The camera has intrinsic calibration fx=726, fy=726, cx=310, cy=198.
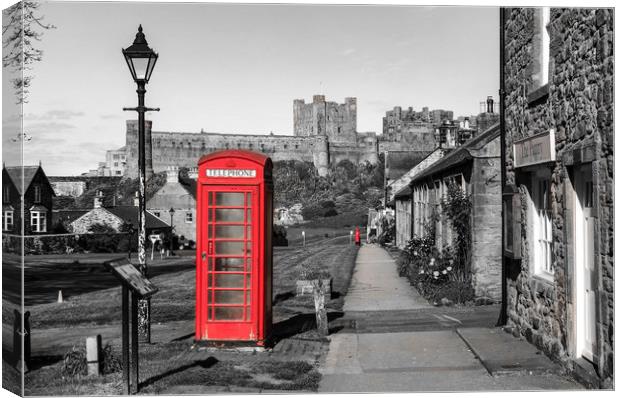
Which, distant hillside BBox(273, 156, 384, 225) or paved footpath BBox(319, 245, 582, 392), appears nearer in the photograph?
paved footpath BBox(319, 245, 582, 392)

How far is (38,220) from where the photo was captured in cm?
934

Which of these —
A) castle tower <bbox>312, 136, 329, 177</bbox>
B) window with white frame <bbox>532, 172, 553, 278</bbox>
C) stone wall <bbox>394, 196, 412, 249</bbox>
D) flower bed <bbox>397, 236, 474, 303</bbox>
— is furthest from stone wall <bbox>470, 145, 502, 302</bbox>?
castle tower <bbox>312, 136, 329, 177</bbox>

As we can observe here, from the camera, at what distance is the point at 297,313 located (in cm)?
1216

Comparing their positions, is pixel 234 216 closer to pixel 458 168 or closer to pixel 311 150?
pixel 458 168

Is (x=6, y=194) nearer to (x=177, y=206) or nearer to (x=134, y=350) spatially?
(x=134, y=350)

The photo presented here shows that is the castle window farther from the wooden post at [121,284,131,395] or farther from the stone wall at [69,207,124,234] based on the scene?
the stone wall at [69,207,124,234]

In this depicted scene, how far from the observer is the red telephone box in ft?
27.8

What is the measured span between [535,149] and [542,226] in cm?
96

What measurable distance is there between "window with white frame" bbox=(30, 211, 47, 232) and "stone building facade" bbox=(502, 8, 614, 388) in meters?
5.80

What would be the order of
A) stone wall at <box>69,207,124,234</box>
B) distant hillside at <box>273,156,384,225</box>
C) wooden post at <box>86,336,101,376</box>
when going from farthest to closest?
distant hillside at <box>273,156,384,225</box> → stone wall at <box>69,207,124,234</box> → wooden post at <box>86,336,101,376</box>

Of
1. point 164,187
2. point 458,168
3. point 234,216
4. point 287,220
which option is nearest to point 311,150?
point 287,220

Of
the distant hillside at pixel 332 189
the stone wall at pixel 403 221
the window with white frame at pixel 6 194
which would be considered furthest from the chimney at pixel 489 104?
the distant hillside at pixel 332 189

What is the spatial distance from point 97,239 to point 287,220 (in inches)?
1125

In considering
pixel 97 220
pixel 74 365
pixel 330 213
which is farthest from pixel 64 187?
pixel 330 213
